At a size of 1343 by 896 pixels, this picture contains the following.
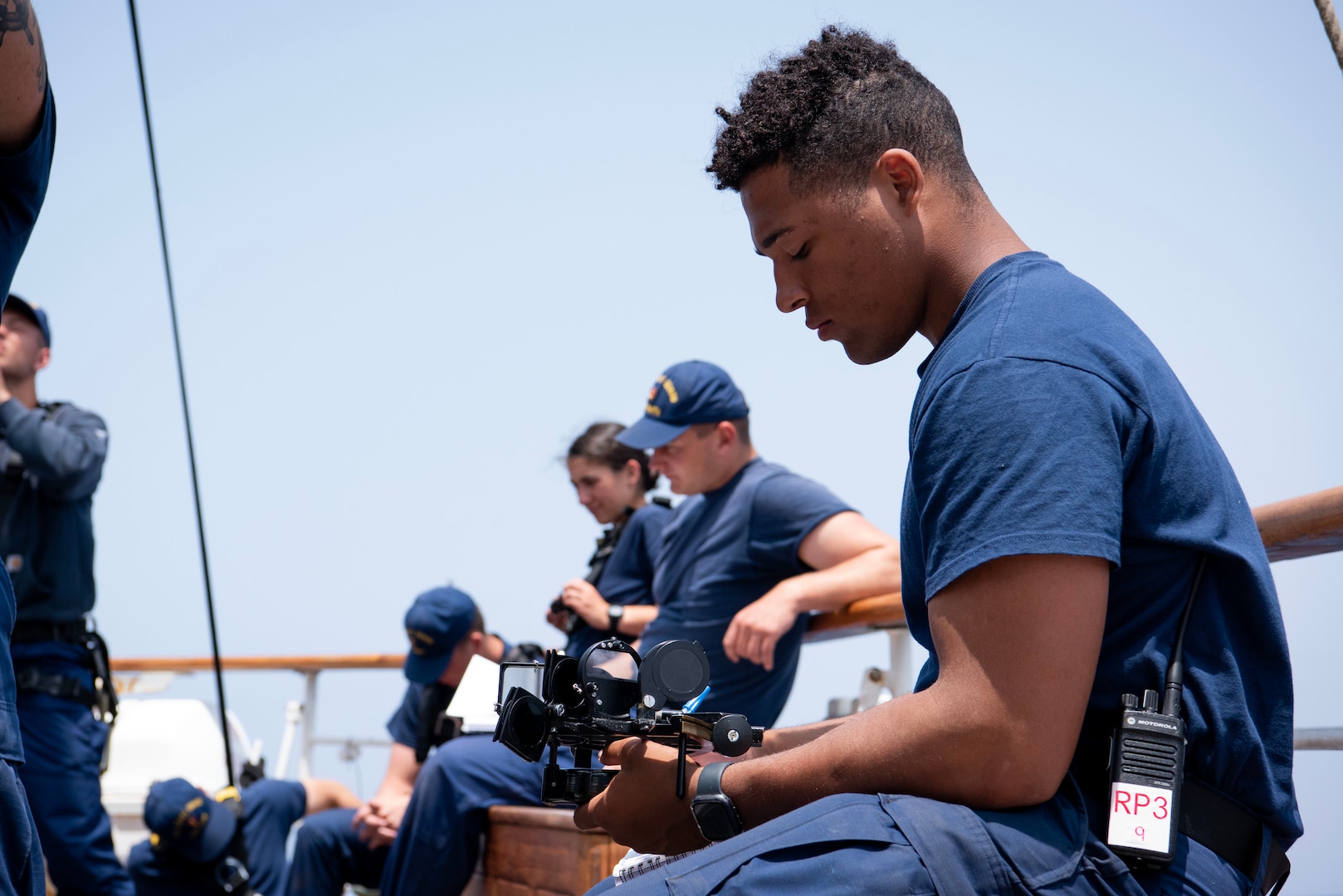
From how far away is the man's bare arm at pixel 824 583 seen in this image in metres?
2.73

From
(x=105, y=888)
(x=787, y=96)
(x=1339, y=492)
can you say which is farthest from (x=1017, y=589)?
(x=105, y=888)

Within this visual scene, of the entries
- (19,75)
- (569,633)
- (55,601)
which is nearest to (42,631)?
(55,601)

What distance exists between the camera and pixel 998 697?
39.1 inches

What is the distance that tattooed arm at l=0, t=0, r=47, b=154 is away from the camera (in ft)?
4.29

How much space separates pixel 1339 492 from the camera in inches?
63.8

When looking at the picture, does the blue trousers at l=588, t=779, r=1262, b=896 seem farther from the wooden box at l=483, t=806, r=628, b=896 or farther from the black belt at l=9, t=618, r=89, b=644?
the black belt at l=9, t=618, r=89, b=644

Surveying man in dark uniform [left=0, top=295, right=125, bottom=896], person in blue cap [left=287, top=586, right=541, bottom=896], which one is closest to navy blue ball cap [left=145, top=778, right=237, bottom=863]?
person in blue cap [left=287, top=586, right=541, bottom=896]

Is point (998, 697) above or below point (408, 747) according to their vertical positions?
above

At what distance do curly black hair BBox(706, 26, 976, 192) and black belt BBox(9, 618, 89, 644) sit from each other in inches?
112

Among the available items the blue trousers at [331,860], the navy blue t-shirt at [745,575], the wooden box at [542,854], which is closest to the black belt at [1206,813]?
the wooden box at [542,854]

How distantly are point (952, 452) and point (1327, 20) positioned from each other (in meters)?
1.02

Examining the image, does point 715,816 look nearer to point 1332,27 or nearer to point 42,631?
point 1332,27

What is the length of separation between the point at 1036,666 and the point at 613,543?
2.98m

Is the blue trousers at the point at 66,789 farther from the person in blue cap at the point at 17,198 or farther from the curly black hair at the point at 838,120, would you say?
the curly black hair at the point at 838,120
